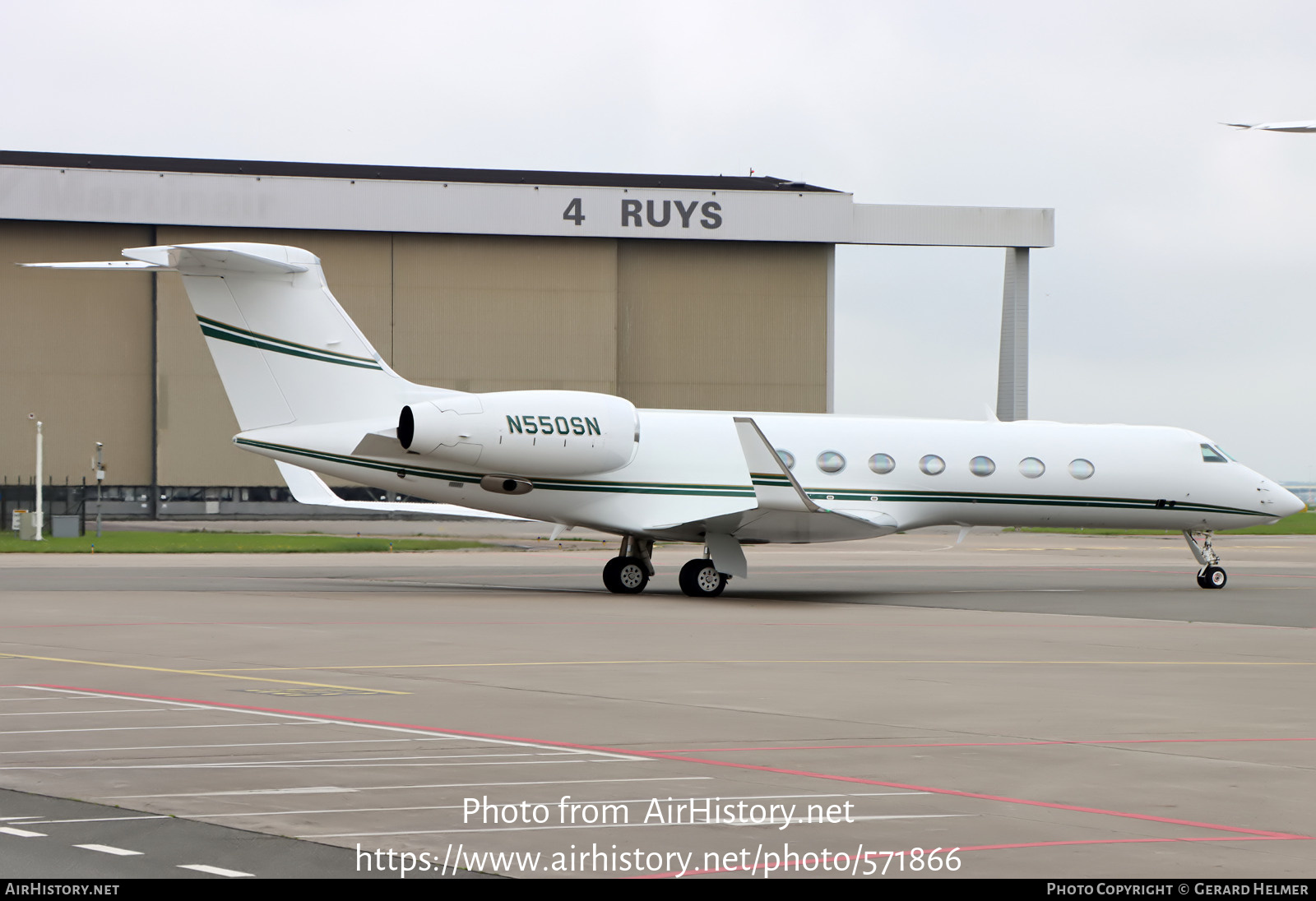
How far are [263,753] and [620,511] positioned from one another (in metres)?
15.0

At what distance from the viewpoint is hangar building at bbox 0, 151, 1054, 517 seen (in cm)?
5466

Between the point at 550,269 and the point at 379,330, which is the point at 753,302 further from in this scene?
the point at 379,330

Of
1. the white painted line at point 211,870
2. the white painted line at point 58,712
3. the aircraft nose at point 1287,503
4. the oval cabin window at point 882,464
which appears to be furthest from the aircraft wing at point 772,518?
the white painted line at point 211,870

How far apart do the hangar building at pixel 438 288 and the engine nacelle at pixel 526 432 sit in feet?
111

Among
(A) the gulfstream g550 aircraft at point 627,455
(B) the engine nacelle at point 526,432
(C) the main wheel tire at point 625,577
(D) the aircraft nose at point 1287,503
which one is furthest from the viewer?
(D) the aircraft nose at point 1287,503

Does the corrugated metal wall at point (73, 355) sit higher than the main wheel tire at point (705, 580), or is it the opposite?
the corrugated metal wall at point (73, 355)

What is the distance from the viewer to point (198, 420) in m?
55.8

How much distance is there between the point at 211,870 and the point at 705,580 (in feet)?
57.9

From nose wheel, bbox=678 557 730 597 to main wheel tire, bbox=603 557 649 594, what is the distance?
3.25 ft

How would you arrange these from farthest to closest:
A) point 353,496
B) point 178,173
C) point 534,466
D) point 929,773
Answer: point 353,496 → point 178,173 → point 534,466 → point 929,773

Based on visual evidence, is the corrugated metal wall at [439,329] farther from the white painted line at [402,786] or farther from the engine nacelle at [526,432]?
the white painted line at [402,786]

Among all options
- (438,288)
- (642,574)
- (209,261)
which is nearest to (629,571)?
(642,574)

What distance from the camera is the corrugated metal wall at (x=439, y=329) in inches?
2164
